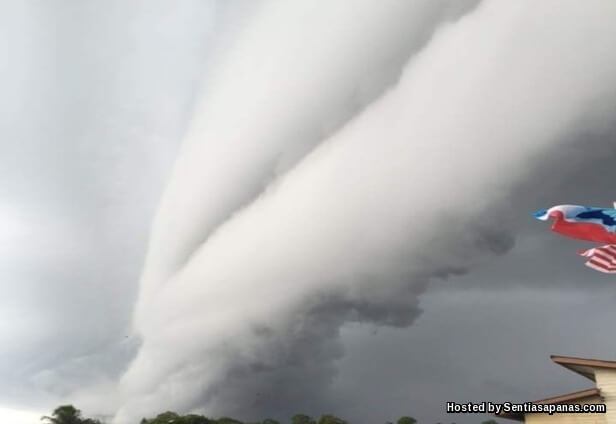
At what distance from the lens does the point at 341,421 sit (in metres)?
133

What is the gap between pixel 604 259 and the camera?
2288 cm

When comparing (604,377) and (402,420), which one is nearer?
(604,377)

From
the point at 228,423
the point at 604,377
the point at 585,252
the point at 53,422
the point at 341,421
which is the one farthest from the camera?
the point at 228,423

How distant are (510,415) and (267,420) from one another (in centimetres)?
17918

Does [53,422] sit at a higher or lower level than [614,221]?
lower

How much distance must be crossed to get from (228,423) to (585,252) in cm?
15435

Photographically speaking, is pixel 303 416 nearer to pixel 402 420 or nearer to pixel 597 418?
pixel 402 420

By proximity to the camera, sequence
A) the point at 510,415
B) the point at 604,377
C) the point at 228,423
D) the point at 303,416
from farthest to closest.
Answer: the point at 303,416
the point at 228,423
the point at 510,415
the point at 604,377

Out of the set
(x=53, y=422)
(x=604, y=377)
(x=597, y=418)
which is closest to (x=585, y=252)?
(x=604, y=377)

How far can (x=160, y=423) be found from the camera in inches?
5113

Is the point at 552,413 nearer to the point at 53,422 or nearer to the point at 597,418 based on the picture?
the point at 597,418

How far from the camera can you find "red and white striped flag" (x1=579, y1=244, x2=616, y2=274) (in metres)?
22.6

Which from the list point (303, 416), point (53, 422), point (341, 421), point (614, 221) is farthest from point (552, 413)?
point (303, 416)

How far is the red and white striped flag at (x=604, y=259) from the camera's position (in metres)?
22.6
